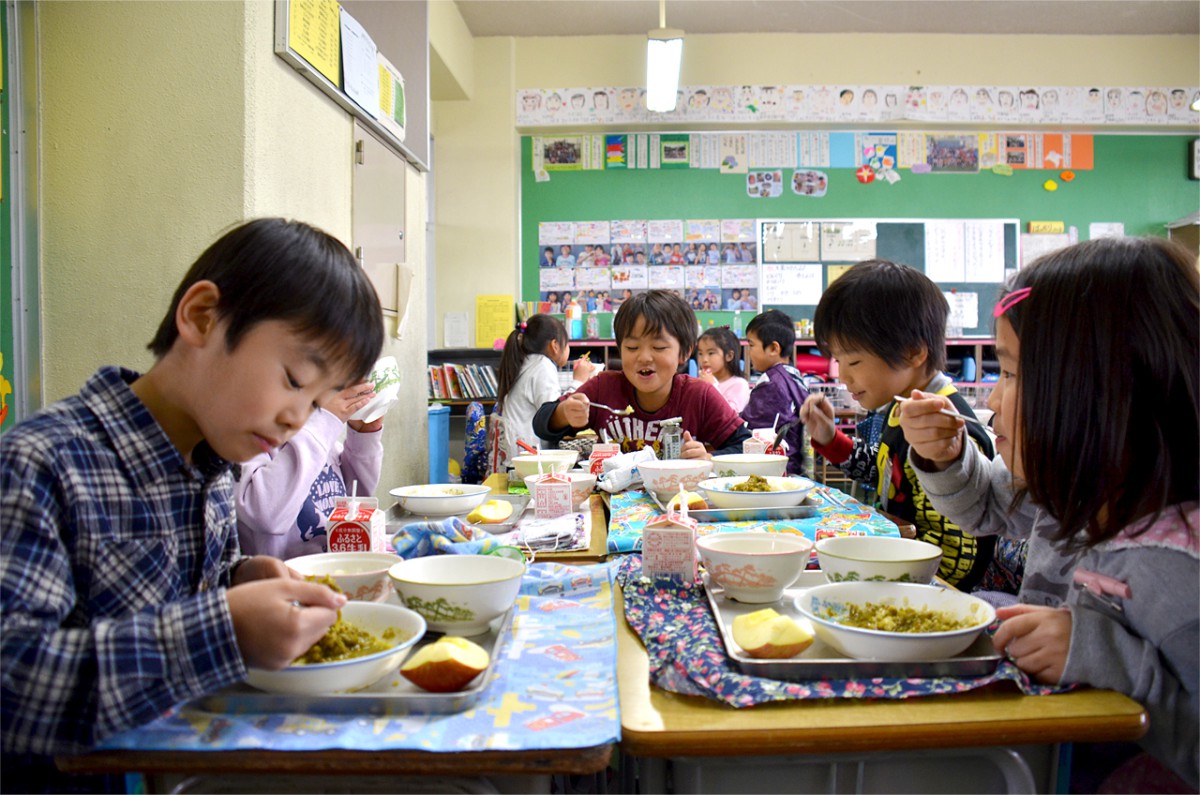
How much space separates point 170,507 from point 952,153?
22.0ft

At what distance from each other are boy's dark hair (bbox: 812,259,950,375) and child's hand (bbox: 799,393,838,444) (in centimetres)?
32

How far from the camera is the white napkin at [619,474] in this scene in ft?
6.84

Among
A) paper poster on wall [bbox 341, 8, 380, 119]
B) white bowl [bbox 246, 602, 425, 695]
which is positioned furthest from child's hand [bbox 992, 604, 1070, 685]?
paper poster on wall [bbox 341, 8, 380, 119]

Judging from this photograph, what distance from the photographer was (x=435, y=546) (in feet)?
4.30

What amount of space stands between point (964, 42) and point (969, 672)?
21.9ft

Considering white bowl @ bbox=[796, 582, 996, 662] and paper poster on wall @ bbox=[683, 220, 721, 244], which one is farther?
paper poster on wall @ bbox=[683, 220, 721, 244]

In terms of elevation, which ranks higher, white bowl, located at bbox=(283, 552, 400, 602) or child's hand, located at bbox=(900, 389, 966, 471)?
child's hand, located at bbox=(900, 389, 966, 471)

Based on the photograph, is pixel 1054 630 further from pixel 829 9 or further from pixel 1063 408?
pixel 829 9

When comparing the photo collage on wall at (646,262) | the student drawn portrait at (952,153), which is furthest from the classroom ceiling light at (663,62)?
the student drawn portrait at (952,153)

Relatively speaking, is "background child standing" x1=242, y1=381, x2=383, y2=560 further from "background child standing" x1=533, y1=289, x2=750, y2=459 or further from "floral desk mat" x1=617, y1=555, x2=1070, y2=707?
"background child standing" x1=533, y1=289, x2=750, y2=459

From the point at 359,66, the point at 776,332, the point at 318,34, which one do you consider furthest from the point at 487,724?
the point at 776,332

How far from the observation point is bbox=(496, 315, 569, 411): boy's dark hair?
437cm

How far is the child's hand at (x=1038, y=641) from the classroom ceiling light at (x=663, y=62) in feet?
14.0

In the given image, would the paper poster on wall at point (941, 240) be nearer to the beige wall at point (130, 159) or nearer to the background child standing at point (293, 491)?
the beige wall at point (130, 159)
